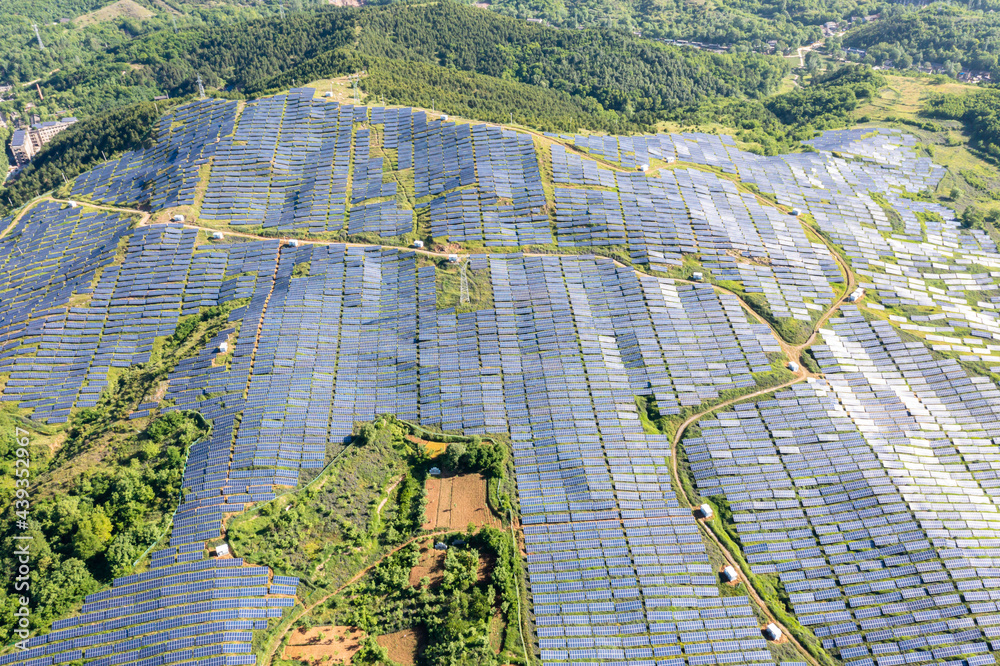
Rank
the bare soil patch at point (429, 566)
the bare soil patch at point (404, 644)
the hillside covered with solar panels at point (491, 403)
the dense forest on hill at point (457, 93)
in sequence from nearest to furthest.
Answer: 1. the bare soil patch at point (404, 644)
2. the hillside covered with solar panels at point (491, 403)
3. the bare soil patch at point (429, 566)
4. the dense forest on hill at point (457, 93)

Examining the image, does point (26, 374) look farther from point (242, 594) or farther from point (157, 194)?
point (242, 594)

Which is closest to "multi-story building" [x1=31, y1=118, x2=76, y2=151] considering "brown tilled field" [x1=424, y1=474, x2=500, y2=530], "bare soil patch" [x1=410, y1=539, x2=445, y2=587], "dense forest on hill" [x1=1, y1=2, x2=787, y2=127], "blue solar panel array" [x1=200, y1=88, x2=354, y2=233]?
"dense forest on hill" [x1=1, y1=2, x2=787, y2=127]

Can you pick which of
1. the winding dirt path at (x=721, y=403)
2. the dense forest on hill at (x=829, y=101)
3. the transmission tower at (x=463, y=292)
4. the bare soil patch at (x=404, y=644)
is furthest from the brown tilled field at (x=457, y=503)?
the dense forest on hill at (x=829, y=101)

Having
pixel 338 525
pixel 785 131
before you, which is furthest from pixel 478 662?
pixel 785 131

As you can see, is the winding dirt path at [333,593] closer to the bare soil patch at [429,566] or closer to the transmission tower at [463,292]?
the bare soil patch at [429,566]

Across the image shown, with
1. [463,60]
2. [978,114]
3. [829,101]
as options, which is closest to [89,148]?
[463,60]

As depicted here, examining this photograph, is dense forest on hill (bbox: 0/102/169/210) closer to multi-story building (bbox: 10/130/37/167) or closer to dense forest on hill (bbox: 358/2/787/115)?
multi-story building (bbox: 10/130/37/167)

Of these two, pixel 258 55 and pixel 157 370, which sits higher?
pixel 258 55

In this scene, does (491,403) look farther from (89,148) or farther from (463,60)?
(463,60)
